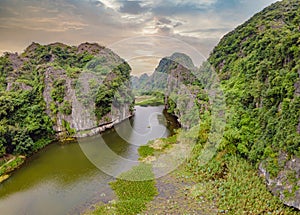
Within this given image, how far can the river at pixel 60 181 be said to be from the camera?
1372 cm

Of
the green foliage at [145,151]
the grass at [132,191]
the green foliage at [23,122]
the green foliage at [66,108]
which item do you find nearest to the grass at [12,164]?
the green foliage at [23,122]

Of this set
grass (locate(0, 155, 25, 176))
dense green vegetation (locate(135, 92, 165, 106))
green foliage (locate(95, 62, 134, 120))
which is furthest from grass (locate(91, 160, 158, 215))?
dense green vegetation (locate(135, 92, 165, 106))

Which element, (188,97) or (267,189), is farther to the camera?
(188,97)

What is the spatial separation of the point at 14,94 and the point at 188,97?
731 inches

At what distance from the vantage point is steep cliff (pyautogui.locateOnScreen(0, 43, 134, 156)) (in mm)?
21344

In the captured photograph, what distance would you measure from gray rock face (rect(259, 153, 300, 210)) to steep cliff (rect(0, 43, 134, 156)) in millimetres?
18001

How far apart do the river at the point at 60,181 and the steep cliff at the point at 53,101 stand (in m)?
2.02

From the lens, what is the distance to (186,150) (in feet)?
64.4

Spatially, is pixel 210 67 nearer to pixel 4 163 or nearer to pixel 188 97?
pixel 188 97

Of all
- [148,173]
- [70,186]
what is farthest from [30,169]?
[148,173]

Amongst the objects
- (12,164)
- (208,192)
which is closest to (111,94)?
(12,164)

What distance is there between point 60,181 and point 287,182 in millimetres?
13501

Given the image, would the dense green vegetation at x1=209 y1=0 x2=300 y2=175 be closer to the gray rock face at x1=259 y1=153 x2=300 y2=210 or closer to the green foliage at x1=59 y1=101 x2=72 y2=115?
the gray rock face at x1=259 y1=153 x2=300 y2=210

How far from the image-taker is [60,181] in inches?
645
